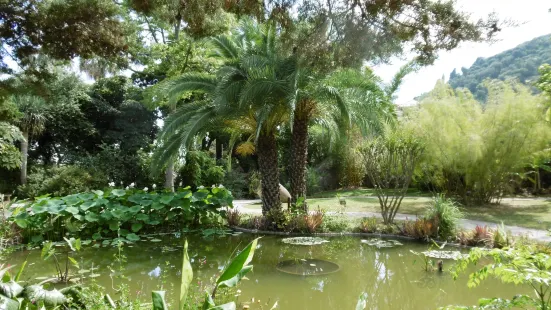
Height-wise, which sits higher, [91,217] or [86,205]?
[86,205]

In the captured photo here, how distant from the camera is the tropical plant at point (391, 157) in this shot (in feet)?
31.3

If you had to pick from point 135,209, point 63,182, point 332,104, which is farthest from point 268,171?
point 63,182

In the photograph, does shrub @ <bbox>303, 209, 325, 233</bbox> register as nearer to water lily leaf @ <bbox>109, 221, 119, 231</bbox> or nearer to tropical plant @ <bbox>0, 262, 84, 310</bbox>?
water lily leaf @ <bbox>109, 221, 119, 231</bbox>

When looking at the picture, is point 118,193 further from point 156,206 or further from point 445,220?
point 445,220

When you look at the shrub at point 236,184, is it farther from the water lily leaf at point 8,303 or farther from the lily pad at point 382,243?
the water lily leaf at point 8,303

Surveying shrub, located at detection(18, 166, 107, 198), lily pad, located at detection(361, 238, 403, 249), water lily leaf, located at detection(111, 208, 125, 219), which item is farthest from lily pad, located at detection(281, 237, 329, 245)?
shrub, located at detection(18, 166, 107, 198)

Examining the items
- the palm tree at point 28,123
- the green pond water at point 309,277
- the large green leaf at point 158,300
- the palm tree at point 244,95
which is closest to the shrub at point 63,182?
the palm tree at point 28,123

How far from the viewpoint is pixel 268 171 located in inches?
411

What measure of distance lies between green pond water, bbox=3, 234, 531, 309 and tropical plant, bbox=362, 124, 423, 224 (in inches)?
65.9

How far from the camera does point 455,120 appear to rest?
42.3 ft

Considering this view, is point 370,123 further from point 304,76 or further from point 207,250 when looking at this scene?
point 207,250

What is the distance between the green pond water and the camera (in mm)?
4941

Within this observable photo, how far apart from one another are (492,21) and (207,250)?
6.17 m

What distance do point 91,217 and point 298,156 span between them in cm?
512
